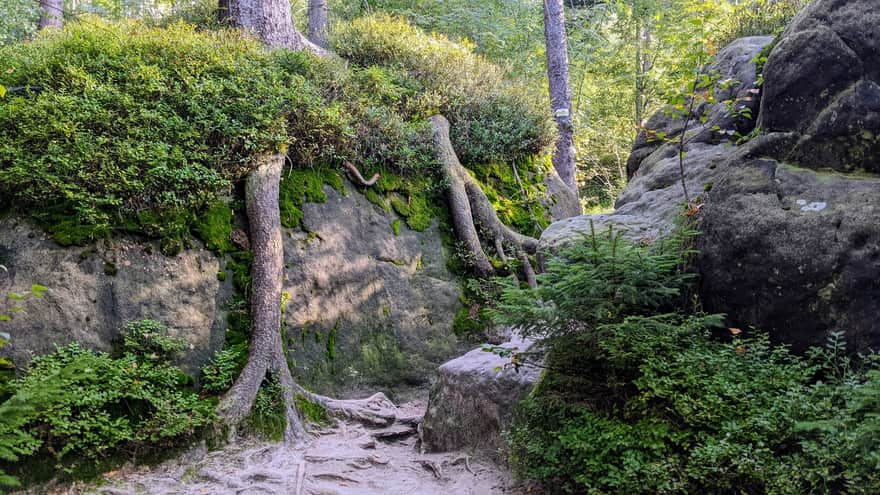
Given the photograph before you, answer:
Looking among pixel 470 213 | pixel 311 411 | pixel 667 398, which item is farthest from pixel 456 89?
pixel 667 398

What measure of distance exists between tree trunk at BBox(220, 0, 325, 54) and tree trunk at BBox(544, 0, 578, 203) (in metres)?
5.93

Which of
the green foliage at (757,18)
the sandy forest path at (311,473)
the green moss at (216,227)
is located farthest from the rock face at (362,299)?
the green foliage at (757,18)

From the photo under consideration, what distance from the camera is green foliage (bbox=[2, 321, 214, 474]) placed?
4660 millimetres

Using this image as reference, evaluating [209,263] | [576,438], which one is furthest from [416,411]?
[576,438]

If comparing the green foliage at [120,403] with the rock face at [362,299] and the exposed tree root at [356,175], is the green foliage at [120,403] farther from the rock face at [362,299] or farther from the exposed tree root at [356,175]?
the exposed tree root at [356,175]

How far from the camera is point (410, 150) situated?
343 inches

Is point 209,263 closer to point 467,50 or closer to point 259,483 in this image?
point 259,483

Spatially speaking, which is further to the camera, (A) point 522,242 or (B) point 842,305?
(A) point 522,242

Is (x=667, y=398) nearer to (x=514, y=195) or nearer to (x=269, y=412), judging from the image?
(x=269, y=412)

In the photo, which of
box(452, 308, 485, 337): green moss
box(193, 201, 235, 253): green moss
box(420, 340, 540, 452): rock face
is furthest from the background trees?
box(420, 340, 540, 452): rock face

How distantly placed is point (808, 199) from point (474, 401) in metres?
3.23

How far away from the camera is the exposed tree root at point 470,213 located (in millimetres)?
8852

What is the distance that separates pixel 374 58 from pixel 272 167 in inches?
175

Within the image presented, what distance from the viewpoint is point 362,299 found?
7492 mm
